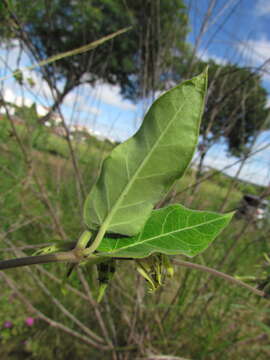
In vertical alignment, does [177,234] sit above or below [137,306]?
above

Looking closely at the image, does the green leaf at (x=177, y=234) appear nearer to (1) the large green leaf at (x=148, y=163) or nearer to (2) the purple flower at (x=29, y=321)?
(1) the large green leaf at (x=148, y=163)

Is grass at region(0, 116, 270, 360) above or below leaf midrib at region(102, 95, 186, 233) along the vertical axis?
below

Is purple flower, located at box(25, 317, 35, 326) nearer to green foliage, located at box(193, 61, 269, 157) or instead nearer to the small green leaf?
green foliage, located at box(193, 61, 269, 157)

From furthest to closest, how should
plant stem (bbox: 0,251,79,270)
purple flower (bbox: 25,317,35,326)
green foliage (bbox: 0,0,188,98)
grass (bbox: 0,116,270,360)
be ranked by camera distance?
purple flower (bbox: 25,317,35,326), grass (bbox: 0,116,270,360), green foliage (bbox: 0,0,188,98), plant stem (bbox: 0,251,79,270)

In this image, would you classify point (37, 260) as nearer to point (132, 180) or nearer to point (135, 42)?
point (132, 180)

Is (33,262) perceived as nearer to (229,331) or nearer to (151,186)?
(151,186)

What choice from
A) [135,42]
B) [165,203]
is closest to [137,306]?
[165,203]

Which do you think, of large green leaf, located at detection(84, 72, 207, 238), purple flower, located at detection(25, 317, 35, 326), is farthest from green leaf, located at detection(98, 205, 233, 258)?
purple flower, located at detection(25, 317, 35, 326)
